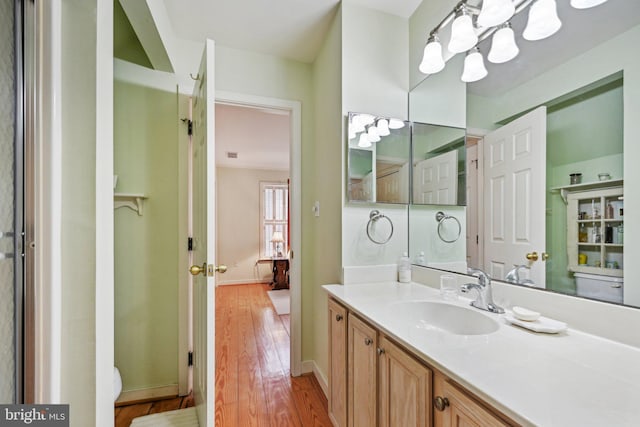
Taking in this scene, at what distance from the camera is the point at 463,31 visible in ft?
4.28

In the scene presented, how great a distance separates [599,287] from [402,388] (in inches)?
28.3

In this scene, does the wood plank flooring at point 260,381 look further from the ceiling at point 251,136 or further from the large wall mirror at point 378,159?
the ceiling at point 251,136

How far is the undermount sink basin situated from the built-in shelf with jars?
1.23ft

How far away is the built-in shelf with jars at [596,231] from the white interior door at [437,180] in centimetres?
61

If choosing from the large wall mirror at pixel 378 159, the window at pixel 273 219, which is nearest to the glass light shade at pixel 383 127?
the large wall mirror at pixel 378 159

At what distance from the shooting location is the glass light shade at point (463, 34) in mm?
1296

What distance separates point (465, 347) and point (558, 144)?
0.82 m

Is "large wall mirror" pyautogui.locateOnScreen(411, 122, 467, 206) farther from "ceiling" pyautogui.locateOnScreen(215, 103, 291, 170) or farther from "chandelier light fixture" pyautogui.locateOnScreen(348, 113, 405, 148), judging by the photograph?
"ceiling" pyautogui.locateOnScreen(215, 103, 291, 170)

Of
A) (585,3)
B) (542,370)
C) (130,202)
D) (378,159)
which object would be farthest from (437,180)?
(130,202)

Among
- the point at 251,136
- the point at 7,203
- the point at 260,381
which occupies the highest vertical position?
the point at 251,136

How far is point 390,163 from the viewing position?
1.78m

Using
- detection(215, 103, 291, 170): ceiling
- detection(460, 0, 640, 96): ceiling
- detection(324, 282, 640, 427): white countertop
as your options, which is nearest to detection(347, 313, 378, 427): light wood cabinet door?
detection(324, 282, 640, 427): white countertop

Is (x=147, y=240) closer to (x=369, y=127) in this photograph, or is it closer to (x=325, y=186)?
(x=325, y=186)

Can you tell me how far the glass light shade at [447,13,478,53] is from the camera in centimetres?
130
